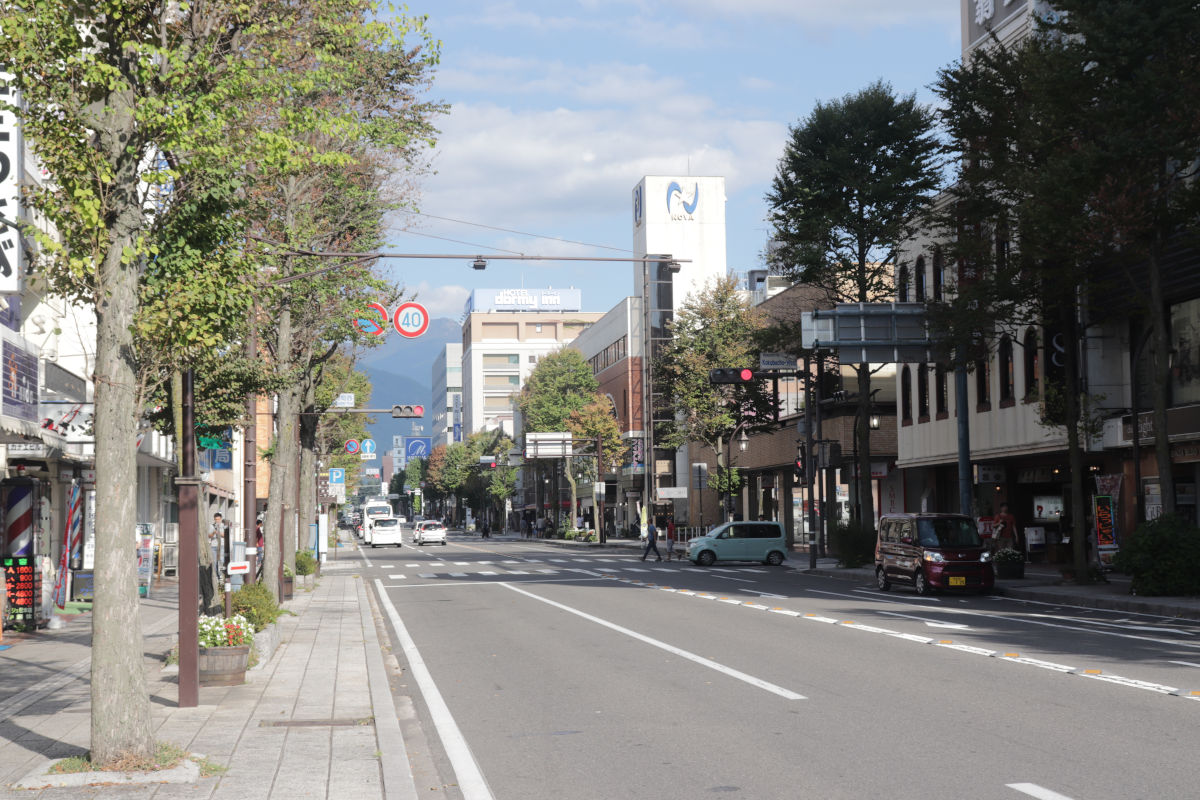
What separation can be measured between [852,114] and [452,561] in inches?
967

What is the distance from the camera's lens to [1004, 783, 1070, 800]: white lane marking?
7.54 m

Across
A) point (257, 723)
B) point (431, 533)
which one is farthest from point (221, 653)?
point (431, 533)

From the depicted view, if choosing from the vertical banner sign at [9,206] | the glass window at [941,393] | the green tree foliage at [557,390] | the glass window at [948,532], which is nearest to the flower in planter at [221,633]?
the vertical banner sign at [9,206]

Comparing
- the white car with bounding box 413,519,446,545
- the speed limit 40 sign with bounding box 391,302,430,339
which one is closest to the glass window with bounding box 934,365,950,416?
the speed limit 40 sign with bounding box 391,302,430,339

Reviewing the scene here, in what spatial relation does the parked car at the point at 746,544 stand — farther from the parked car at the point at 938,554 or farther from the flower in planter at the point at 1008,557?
the parked car at the point at 938,554

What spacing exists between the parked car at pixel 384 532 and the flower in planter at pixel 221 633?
65789 mm

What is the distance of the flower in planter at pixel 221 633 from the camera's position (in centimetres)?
1322

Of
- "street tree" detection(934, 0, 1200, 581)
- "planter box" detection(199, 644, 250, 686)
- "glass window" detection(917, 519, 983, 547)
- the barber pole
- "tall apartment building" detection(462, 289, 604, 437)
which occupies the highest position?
"tall apartment building" detection(462, 289, 604, 437)

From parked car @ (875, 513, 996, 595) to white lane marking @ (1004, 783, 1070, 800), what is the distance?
67.1ft

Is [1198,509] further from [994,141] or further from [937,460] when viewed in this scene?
[937,460]

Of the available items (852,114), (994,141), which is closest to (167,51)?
(994,141)

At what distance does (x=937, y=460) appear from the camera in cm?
4497

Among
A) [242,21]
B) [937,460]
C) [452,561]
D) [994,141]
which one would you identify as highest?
[994,141]

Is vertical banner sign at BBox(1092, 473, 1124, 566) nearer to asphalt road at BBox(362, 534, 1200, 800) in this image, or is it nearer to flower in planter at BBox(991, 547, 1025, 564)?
flower in planter at BBox(991, 547, 1025, 564)
